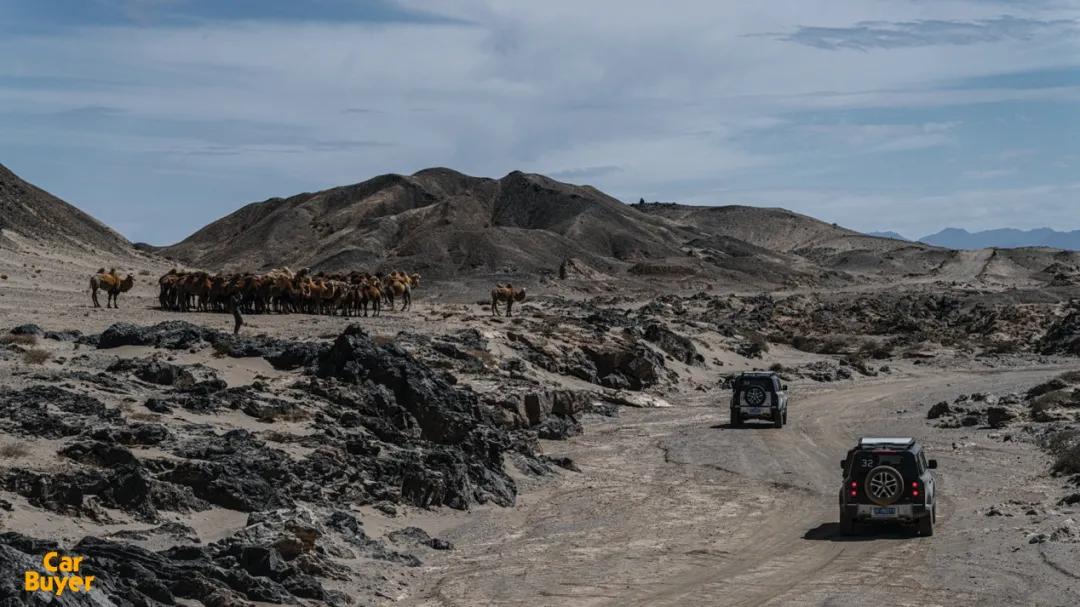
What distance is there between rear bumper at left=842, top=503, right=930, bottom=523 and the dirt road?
0.39m

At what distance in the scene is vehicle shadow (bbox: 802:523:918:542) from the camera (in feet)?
78.2

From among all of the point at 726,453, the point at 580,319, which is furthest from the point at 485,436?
the point at 580,319

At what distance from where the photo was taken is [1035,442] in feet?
129

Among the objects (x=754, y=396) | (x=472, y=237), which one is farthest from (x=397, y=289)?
(x=472, y=237)

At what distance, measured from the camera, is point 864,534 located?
24219 millimetres

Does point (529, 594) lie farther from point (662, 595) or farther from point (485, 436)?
point (485, 436)

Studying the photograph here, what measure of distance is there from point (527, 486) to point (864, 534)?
9239 mm

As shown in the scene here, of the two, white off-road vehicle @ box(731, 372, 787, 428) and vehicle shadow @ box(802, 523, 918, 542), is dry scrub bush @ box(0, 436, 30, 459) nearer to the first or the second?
vehicle shadow @ box(802, 523, 918, 542)

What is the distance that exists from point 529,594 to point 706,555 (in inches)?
168

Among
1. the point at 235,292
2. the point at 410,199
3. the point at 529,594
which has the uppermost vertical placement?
the point at 410,199

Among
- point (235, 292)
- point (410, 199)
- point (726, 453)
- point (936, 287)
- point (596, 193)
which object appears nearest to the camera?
point (726, 453)

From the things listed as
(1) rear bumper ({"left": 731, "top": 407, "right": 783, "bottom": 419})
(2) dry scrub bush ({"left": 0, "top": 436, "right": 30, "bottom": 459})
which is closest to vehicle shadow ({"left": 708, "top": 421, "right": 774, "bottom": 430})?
(1) rear bumper ({"left": 731, "top": 407, "right": 783, "bottom": 419})

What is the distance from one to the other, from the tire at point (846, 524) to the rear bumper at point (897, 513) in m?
0.20

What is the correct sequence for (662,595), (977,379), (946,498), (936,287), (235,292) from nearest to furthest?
(662,595), (946,498), (235,292), (977,379), (936,287)
